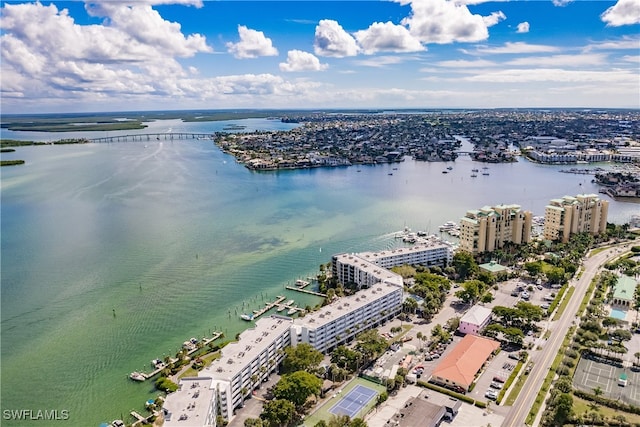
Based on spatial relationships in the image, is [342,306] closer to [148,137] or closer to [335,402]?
[335,402]

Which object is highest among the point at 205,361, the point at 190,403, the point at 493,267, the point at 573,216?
the point at 573,216

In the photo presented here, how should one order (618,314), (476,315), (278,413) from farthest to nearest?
(618,314), (476,315), (278,413)

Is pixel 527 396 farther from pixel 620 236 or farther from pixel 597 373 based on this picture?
pixel 620 236

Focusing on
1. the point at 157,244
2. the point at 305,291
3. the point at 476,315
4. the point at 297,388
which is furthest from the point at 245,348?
→ the point at 157,244

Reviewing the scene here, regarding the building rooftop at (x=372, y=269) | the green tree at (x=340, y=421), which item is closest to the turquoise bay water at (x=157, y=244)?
the building rooftop at (x=372, y=269)

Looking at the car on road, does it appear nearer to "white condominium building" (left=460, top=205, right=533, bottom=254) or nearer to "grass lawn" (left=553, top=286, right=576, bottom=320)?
"grass lawn" (left=553, top=286, right=576, bottom=320)

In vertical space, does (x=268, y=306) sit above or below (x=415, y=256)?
below

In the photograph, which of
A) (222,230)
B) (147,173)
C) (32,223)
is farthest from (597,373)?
(147,173)
